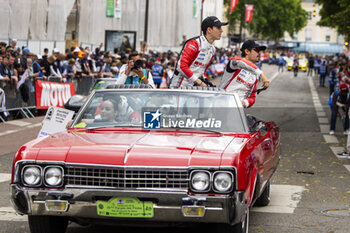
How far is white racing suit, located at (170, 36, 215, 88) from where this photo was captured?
9594 mm

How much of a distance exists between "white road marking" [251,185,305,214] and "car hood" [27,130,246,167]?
2042mm

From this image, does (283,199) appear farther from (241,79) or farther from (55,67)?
(55,67)

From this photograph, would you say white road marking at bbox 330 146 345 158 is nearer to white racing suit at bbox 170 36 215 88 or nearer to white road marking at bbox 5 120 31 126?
white racing suit at bbox 170 36 215 88

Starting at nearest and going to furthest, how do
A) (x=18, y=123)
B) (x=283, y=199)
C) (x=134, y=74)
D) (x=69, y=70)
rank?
(x=283, y=199)
(x=134, y=74)
(x=18, y=123)
(x=69, y=70)

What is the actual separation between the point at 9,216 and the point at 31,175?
187 centimetres

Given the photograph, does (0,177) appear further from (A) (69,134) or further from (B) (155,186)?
(B) (155,186)

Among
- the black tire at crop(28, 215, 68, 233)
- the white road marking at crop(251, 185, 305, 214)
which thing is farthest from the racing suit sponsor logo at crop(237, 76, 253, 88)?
the black tire at crop(28, 215, 68, 233)

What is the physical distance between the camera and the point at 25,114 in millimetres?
20594

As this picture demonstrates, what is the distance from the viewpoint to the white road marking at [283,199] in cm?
855

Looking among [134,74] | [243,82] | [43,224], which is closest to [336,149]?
[243,82]

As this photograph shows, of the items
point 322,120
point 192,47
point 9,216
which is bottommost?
point 322,120

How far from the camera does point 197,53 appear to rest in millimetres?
9703

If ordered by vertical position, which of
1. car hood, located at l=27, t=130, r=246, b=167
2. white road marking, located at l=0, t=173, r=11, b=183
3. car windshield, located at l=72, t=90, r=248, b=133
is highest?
car windshield, located at l=72, t=90, r=248, b=133

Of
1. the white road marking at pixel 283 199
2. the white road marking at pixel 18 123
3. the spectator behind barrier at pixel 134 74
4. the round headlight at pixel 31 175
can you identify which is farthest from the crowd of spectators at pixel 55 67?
the round headlight at pixel 31 175
